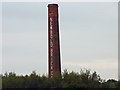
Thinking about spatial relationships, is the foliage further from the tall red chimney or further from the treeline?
the tall red chimney

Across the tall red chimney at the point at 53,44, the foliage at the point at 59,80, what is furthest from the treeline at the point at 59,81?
the tall red chimney at the point at 53,44

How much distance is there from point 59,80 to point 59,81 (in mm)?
67

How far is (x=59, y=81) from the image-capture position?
20594 mm

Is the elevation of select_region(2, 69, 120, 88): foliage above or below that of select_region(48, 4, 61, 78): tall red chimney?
below

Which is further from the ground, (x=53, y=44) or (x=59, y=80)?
(x=53, y=44)

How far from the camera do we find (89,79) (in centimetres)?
2067

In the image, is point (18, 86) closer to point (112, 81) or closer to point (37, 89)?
point (37, 89)

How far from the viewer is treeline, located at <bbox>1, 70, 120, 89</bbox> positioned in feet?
62.2

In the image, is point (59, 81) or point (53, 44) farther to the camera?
point (53, 44)

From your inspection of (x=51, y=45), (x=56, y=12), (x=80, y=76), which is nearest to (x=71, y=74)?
(x=80, y=76)

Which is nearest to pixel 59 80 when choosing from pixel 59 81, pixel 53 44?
pixel 59 81

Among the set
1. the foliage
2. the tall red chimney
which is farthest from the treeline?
the tall red chimney

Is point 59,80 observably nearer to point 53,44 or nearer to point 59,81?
point 59,81

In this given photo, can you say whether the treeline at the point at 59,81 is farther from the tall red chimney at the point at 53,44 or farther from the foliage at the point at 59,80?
the tall red chimney at the point at 53,44
